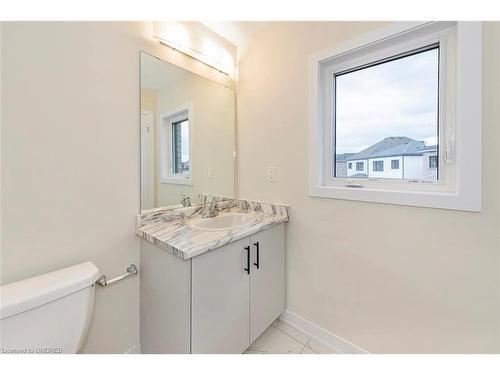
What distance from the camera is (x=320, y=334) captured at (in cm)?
139

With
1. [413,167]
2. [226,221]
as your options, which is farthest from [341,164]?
[226,221]

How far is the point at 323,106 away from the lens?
55.1 inches

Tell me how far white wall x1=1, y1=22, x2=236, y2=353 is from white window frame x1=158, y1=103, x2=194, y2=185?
17cm

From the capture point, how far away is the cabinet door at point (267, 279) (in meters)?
1.25

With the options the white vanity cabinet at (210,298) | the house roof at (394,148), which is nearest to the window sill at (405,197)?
the house roof at (394,148)

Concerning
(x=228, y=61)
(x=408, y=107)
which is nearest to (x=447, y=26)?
(x=408, y=107)

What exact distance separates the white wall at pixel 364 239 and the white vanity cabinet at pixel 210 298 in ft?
1.08

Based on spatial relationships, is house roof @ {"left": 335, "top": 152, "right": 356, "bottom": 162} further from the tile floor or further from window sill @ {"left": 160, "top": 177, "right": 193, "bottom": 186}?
the tile floor

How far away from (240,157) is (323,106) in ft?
2.47

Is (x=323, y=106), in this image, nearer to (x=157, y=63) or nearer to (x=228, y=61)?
(x=228, y=61)

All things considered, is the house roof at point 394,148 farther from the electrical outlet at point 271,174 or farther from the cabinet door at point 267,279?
the cabinet door at point 267,279

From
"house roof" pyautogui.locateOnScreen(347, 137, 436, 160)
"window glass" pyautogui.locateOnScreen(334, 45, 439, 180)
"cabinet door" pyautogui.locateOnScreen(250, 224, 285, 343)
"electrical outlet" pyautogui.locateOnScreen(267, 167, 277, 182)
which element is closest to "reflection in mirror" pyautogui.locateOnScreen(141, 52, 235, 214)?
"electrical outlet" pyautogui.locateOnScreen(267, 167, 277, 182)

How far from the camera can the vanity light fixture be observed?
1.29m

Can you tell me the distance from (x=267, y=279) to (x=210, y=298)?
48cm
